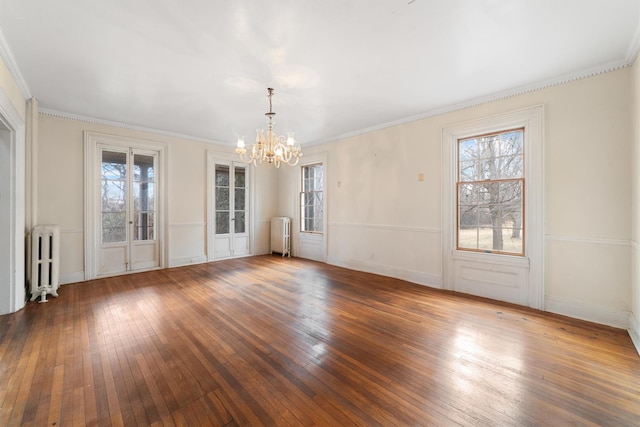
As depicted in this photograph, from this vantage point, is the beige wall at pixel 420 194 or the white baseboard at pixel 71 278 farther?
the white baseboard at pixel 71 278

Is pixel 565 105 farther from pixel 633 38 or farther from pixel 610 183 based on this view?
pixel 610 183

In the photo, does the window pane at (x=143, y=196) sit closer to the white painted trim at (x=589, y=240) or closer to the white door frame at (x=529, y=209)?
the white door frame at (x=529, y=209)

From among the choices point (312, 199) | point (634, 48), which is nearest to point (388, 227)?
point (312, 199)

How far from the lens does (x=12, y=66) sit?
2955 millimetres

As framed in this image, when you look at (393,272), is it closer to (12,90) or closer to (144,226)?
(144,226)

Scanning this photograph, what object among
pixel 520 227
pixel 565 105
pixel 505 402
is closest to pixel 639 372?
pixel 505 402

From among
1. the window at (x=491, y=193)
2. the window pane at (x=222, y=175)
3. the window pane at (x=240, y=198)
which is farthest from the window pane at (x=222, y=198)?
the window at (x=491, y=193)

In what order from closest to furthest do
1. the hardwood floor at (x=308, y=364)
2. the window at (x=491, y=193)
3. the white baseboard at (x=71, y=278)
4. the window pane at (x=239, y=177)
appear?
the hardwood floor at (x=308, y=364)
the window at (x=491, y=193)
the white baseboard at (x=71, y=278)
the window pane at (x=239, y=177)

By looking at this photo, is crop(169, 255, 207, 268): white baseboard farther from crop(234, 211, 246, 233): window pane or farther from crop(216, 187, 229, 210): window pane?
crop(216, 187, 229, 210): window pane

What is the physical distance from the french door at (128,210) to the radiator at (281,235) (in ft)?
9.03

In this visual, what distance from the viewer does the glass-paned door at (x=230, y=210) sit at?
6518 millimetres

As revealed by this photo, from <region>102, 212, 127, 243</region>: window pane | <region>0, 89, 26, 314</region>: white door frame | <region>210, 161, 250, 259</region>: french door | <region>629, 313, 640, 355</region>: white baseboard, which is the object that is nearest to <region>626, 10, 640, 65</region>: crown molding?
<region>629, 313, 640, 355</region>: white baseboard

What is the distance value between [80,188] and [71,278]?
1.57 meters

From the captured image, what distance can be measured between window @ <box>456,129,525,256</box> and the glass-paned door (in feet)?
16.5
